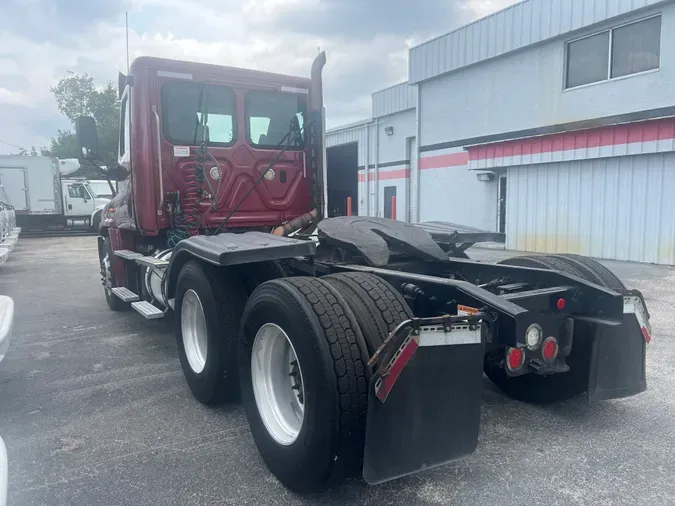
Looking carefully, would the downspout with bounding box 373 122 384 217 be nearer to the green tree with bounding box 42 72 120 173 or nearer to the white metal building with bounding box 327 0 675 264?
the white metal building with bounding box 327 0 675 264

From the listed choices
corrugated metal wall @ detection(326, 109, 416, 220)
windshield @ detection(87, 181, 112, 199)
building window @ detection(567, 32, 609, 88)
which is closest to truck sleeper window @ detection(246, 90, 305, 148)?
building window @ detection(567, 32, 609, 88)

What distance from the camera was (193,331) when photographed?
445cm

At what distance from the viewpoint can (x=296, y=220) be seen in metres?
6.02

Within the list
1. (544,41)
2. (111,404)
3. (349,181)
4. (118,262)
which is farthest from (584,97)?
(349,181)

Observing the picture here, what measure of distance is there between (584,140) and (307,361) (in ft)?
41.2

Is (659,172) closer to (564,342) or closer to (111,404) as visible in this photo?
(564,342)

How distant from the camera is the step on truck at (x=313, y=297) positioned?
8.30 ft

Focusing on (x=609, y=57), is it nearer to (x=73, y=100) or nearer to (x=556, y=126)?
(x=556, y=126)

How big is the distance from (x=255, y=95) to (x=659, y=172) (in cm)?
985

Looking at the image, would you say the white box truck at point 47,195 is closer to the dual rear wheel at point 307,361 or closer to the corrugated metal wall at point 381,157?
the corrugated metal wall at point 381,157

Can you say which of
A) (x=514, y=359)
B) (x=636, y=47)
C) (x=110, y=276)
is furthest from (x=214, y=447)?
(x=636, y=47)

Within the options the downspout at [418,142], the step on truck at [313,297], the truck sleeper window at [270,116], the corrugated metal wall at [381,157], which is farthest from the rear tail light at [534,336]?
the corrugated metal wall at [381,157]

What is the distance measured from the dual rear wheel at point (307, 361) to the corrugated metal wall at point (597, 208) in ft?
37.0

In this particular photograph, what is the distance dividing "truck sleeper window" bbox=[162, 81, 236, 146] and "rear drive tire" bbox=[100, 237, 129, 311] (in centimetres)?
221
